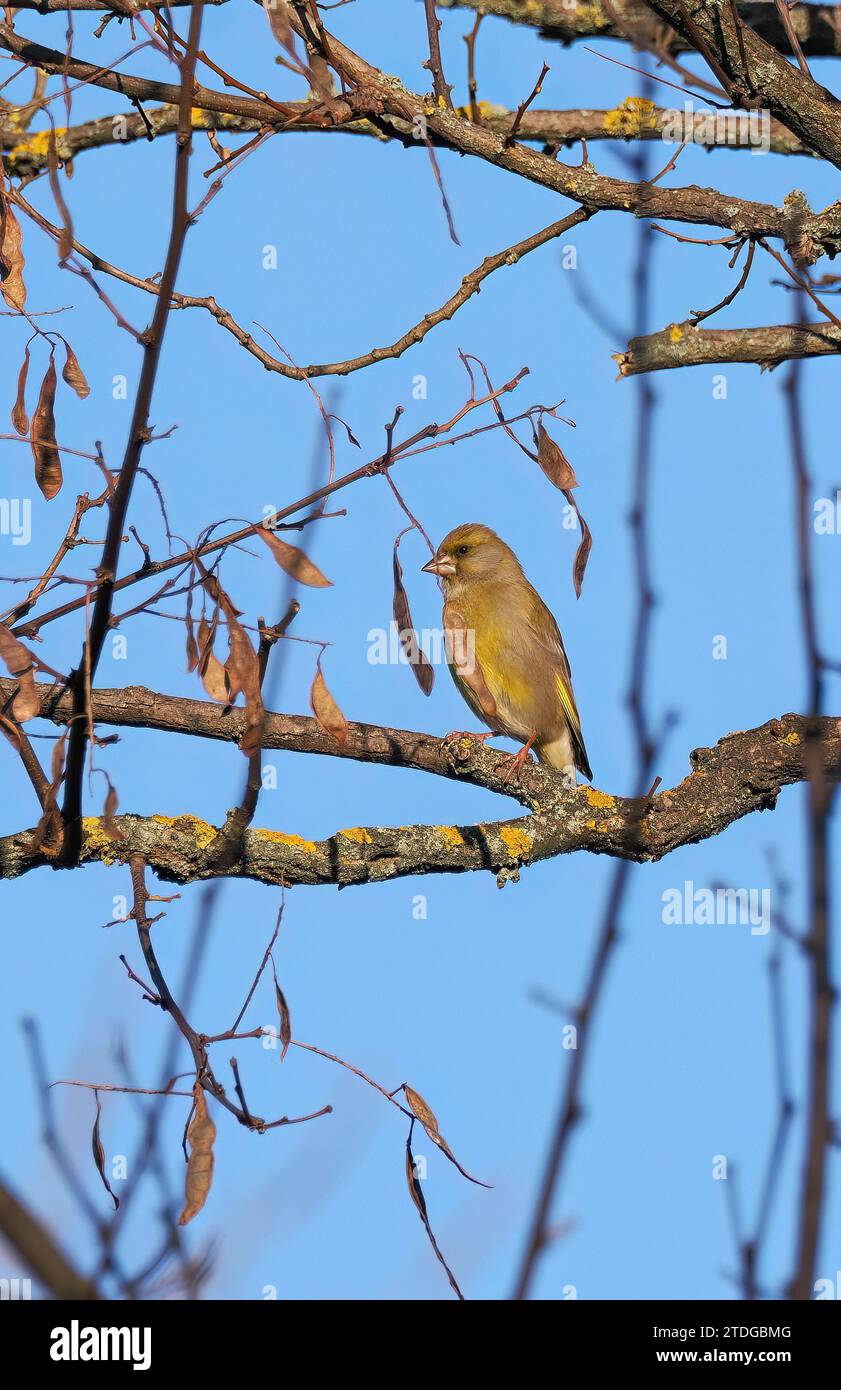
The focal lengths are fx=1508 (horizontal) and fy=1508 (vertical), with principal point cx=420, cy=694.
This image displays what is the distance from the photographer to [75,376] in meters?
3.76

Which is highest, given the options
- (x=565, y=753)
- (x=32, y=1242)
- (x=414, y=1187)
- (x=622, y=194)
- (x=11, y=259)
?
(x=622, y=194)

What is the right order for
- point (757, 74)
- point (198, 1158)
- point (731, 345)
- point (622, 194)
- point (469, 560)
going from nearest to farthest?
point (198, 1158)
point (757, 74)
point (622, 194)
point (731, 345)
point (469, 560)

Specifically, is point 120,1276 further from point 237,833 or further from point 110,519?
point 237,833

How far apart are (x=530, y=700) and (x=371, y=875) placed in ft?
8.42

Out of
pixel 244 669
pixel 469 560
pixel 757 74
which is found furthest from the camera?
pixel 469 560

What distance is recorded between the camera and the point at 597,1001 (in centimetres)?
170

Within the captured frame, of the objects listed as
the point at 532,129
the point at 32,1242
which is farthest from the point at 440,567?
the point at 32,1242

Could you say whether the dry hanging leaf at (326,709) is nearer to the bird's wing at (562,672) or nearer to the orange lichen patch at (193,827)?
the orange lichen patch at (193,827)

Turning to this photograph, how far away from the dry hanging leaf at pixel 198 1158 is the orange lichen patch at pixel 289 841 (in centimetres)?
178

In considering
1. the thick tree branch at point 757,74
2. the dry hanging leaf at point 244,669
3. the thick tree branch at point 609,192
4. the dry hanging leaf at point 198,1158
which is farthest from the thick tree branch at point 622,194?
the dry hanging leaf at point 198,1158

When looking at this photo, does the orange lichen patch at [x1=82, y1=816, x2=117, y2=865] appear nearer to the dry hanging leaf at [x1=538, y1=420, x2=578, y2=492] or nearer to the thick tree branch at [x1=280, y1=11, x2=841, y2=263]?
the dry hanging leaf at [x1=538, y1=420, x2=578, y2=492]

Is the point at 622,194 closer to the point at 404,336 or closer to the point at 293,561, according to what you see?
the point at 404,336

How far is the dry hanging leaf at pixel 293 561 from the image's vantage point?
293cm

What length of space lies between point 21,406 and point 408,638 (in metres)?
1.12
